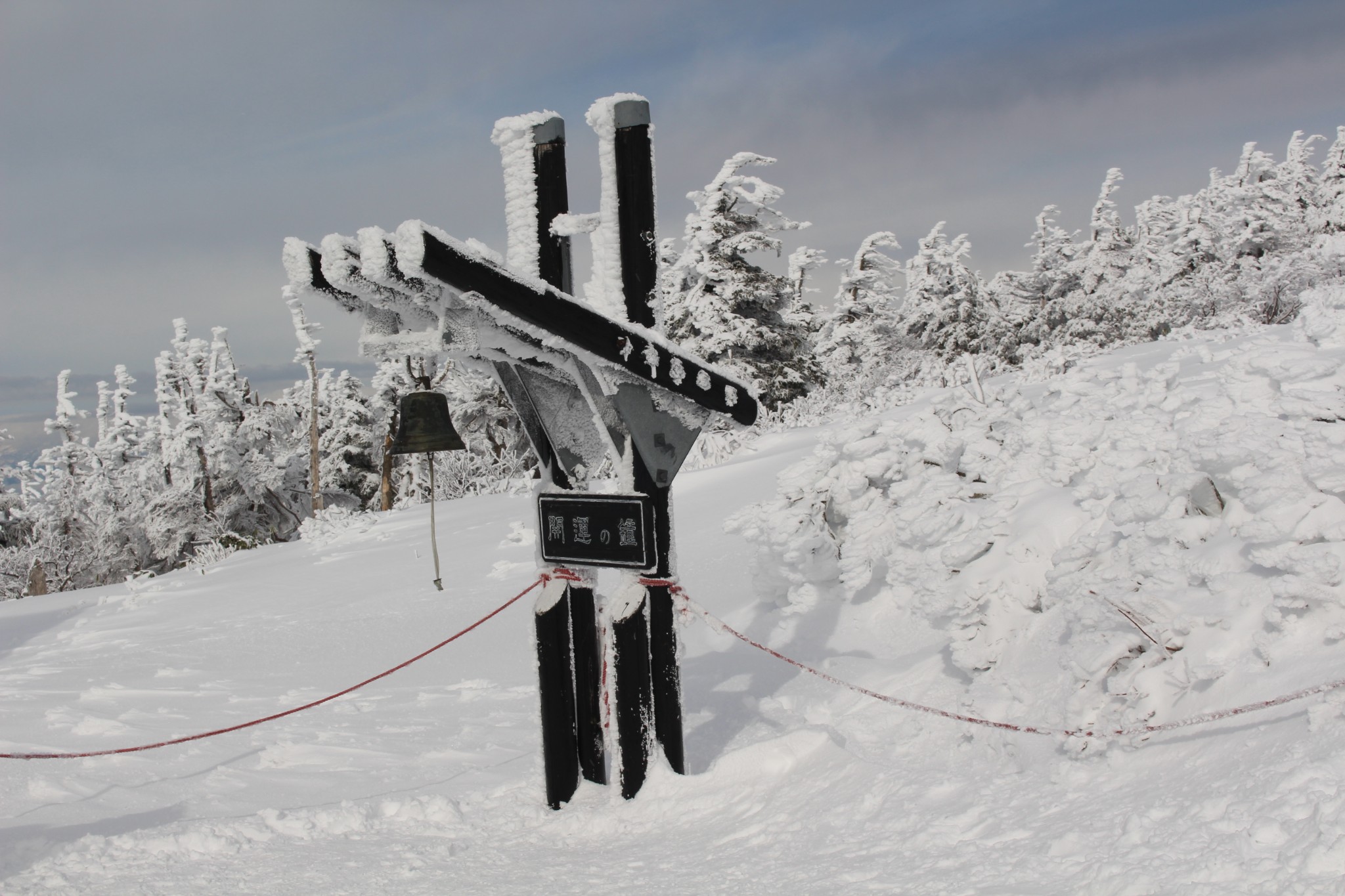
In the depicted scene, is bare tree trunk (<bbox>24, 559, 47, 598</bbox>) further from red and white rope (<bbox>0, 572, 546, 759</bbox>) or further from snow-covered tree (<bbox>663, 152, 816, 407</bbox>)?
red and white rope (<bbox>0, 572, 546, 759</bbox>)

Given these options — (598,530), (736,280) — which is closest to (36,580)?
(736,280)

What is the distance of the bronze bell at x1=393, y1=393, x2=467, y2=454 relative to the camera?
6496 mm

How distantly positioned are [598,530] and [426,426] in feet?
10.6

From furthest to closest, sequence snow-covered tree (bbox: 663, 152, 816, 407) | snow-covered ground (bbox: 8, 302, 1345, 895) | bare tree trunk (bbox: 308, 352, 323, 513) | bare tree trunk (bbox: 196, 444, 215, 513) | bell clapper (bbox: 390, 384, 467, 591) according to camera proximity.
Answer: bare tree trunk (bbox: 196, 444, 215, 513)
bare tree trunk (bbox: 308, 352, 323, 513)
snow-covered tree (bbox: 663, 152, 816, 407)
bell clapper (bbox: 390, 384, 467, 591)
snow-covered ground (bbox: 8, 302, 1345, 895)

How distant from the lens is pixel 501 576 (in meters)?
9.71

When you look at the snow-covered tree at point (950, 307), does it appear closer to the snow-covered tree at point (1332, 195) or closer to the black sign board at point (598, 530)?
the snow-covered tree at point (1332, 195)

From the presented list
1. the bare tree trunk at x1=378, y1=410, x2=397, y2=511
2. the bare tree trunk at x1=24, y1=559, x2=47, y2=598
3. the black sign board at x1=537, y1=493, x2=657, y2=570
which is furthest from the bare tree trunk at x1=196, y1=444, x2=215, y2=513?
the black sign board at x1=537, y1=493, x2=657, y2=570

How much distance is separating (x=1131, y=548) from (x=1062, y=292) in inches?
1490

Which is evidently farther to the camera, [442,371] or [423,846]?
[442,371]

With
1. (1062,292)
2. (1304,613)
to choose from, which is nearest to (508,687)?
(1304,613)

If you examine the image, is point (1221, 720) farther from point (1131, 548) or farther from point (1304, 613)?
point (1131, 548)

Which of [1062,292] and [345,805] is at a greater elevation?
[1062,292]

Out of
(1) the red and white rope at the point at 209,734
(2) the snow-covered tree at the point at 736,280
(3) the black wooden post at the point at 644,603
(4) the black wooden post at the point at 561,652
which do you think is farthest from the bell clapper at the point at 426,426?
(2) the snow-covered tree at the point at 736,280

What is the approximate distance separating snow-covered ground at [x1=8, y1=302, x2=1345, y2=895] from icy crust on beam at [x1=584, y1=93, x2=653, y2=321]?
2.36 meters
